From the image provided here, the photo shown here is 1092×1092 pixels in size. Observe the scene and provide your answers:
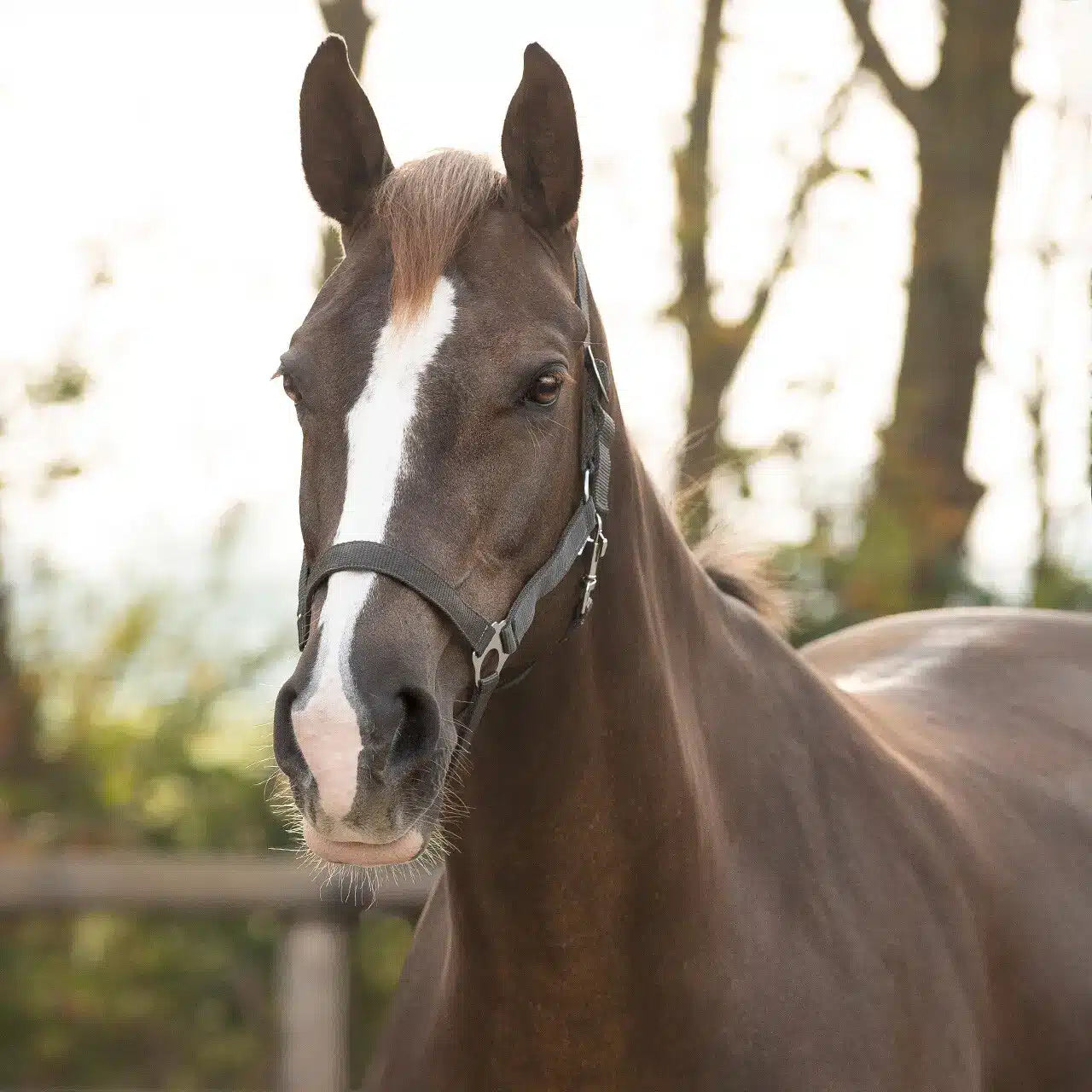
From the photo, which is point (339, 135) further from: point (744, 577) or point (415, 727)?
point (744, 577)

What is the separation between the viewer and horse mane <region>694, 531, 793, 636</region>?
3.13 metres

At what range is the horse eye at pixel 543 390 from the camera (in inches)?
84.1

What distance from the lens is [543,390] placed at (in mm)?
2146

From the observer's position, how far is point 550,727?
2281mm

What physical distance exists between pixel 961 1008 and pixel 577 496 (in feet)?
3.56

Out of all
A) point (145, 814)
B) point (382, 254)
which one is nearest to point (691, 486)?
point (382, 254)

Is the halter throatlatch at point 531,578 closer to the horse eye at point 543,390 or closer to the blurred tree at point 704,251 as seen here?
the horse eye at point 543,390

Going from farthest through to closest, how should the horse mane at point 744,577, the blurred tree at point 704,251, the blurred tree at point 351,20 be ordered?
1. the blurred tree at point 704,251
2. the blurred tree at point 351,20
3. the horse mane at point 744,577

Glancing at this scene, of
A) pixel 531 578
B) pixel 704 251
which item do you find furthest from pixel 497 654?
pixel 704 251

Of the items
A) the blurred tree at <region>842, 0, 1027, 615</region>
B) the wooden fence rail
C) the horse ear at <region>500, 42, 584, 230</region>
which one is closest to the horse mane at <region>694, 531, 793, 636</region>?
the horse ear at <region>500, 42, 584, 230</region>

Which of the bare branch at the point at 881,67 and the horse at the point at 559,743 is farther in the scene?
the bare branch at the point at 881,67

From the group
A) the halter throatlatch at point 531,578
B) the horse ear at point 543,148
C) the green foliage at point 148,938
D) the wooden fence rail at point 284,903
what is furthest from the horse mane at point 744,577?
the green foliage at point 148,938

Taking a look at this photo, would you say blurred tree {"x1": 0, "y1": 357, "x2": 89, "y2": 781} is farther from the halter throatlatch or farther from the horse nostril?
the horse nostril

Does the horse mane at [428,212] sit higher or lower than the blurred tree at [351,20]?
lower
